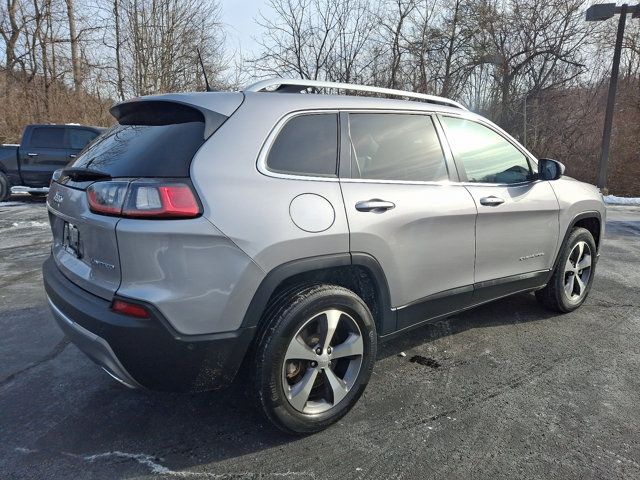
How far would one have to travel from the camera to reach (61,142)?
11148 millimetres

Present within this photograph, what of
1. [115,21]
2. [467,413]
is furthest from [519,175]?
[115,21]

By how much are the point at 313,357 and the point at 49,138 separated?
37.6ft

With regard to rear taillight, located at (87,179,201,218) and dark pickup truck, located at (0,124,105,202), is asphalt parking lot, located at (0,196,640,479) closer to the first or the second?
rear taillight, located at (87,179,201,218)

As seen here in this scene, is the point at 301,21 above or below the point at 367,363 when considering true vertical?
above

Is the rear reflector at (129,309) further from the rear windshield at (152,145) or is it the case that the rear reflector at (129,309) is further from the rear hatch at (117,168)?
the rear windshield at (152,145)

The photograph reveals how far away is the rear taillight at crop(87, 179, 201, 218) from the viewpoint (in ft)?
6.41

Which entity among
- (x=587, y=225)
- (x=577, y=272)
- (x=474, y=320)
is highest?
(x=587, y=225)

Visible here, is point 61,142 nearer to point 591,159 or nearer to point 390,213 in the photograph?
point 390,213

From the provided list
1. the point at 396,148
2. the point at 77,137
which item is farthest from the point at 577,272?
the point at 77,137

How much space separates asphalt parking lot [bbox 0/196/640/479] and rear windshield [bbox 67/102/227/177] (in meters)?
1.39

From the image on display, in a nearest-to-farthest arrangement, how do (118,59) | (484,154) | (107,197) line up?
1. (107,197)
2. (484,154)
3. (118,59)

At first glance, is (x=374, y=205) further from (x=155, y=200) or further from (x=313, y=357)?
(x=155, y=200)

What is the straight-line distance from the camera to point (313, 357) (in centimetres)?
237

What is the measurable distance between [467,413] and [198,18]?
72.9 ft
